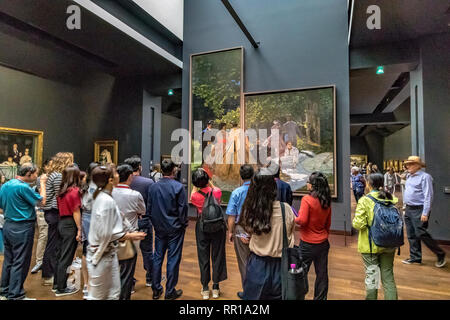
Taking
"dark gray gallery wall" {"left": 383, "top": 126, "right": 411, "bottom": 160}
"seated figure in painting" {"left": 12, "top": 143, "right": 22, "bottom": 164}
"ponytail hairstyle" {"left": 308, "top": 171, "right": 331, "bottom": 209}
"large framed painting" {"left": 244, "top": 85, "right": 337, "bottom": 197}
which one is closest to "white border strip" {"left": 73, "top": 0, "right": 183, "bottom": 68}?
"large framed painting" {"left": 244, "top": 85, "right": 337, "bottom": 197}

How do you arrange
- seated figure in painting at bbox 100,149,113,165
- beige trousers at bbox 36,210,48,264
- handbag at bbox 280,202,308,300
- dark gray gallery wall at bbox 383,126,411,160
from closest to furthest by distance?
handbag at bbox 280,202,308,300
beige trousers at bbox 36,210,48,264
seated figure in painting at bbox 100,149,113,165
dark gray gallery wall at bbox 383,126,411,160

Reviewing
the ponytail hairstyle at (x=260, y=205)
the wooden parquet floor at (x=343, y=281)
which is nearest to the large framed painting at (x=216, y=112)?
the wooden parquet floor at (x=343, y=281)

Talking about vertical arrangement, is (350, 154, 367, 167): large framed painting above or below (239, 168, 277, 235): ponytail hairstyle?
above

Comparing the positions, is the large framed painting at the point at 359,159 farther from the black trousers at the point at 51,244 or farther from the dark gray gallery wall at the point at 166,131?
the black trousers at the point at 51,244

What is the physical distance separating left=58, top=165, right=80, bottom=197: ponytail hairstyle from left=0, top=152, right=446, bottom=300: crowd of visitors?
0.5 inches

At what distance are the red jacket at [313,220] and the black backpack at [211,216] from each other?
3.14 ft

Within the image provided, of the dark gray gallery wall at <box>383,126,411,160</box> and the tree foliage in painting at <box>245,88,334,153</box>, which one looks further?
the dark gray gallery wall at <box>383,126,411,160</box>

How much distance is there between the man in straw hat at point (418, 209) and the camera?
4438 mm

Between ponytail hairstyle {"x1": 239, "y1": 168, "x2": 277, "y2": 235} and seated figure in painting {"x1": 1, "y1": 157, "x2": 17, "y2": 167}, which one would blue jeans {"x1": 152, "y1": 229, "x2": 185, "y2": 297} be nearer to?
ponytail hairstyle {"x1": 239, "y1": 168, "x2": 277, "y2": 235}

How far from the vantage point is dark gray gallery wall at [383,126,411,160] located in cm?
1532

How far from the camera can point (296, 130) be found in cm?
694

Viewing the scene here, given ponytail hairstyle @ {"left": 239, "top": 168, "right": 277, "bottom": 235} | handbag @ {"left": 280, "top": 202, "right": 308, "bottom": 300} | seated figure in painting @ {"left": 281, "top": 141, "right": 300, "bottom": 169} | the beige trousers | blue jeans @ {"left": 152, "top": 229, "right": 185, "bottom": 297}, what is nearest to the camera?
handbag @ {"left": 280, "top": 202, "right": 308, "bottom": 300}

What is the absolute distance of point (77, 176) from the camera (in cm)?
343
